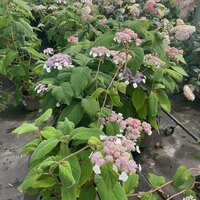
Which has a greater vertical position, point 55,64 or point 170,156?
point 55,64

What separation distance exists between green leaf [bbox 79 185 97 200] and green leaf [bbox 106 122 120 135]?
0.24m

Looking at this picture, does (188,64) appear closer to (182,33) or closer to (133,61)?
(182,33)

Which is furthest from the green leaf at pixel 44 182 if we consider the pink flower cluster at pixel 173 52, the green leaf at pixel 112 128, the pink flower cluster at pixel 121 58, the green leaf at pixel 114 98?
the pink flower cluster at pixel 173 52

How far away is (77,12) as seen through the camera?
3.46 meters

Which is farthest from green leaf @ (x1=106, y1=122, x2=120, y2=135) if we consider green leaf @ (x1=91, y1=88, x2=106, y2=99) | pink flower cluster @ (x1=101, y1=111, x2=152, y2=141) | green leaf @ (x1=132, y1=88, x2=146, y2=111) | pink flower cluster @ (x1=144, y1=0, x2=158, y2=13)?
pink flower cluster @ (x1=144, y1=0, x2=158, y2=13)

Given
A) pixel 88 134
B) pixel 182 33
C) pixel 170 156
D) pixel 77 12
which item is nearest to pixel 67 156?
pixel 88 134

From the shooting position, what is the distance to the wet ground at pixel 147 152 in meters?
2.14

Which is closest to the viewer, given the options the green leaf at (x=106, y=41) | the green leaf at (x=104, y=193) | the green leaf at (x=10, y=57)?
the green leaf at (x=104, y=193)

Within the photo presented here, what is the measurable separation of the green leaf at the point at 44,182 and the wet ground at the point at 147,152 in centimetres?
79

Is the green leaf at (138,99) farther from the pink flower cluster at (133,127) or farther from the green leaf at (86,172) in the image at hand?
the green leaf at (86,172)

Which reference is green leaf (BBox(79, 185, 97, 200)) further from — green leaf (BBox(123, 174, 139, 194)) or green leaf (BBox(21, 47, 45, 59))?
green leaf (BBox(21, 47, 45, 59))

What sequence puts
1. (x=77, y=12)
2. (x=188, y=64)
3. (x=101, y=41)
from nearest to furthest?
(x=101, y=41) < (x=188, y=64) < (x=77, y=12)

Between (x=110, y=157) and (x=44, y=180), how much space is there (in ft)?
1.20

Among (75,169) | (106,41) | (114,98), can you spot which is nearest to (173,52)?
(106,41)
